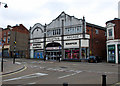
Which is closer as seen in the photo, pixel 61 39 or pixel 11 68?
pixel 11 68

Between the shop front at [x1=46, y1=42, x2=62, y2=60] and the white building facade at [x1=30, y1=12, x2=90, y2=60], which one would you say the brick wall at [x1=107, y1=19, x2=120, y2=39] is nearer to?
the white building facade at [x1=30, y1=12, x2=90, y2=60]

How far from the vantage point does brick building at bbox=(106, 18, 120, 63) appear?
26.4 m

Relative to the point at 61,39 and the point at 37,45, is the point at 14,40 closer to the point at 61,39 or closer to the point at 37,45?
the point at 37,45

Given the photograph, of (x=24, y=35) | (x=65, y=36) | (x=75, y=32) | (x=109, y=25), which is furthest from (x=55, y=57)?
(x=24, y=35)

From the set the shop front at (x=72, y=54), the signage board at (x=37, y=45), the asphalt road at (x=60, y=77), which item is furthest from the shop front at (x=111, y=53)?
the signage board at (x=37, y=45)

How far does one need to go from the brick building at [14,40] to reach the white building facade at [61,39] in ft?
45.1

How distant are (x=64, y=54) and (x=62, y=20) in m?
9.48

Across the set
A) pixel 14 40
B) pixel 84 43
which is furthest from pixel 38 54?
pixel 14 40

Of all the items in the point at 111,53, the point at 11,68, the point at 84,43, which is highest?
the point at 84,43

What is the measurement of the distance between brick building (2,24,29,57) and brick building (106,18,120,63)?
35.0 meters

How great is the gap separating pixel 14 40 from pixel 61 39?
90.0 ft

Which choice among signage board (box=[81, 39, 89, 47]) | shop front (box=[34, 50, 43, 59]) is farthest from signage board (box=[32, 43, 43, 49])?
signage board (box=[81, 39, 89, 47])

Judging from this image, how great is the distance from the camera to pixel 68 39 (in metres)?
34.6

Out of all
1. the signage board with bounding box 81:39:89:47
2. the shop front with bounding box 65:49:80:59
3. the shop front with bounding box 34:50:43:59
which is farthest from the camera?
the shop front with bounding box 34:50:43:59
